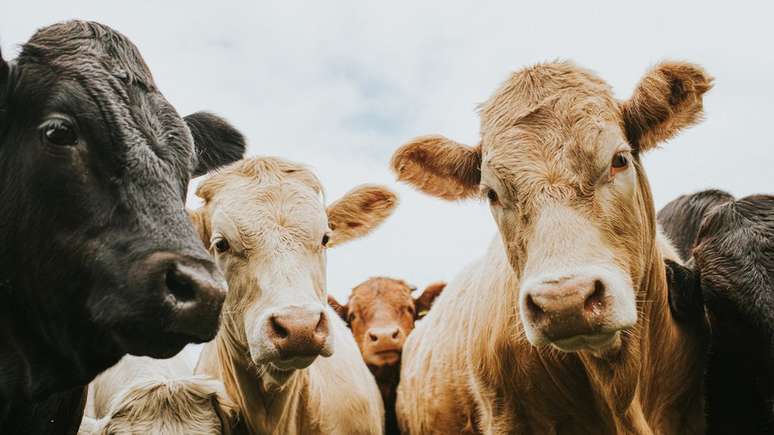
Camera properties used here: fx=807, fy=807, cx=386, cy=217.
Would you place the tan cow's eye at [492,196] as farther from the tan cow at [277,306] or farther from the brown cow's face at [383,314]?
the brown cow's face at [383,314]

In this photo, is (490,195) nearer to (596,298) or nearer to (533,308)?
(533,308)

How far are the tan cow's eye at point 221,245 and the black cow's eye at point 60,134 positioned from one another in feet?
6.30

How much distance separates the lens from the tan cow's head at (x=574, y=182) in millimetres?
3439

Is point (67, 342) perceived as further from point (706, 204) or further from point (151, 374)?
point (706, 204)

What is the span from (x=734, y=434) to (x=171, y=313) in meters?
3.37

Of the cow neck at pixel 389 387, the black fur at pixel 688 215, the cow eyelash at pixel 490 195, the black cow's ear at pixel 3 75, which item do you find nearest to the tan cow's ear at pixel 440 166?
the cow eyelash at pixel 490 195

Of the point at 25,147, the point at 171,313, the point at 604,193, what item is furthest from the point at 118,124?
the point at 604,193

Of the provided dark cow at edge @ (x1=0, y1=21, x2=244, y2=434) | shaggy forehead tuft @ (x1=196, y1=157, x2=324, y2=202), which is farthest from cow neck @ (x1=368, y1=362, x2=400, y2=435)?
dark cow at edge @ (x1=0, y1=21, x2=244, y2=434)

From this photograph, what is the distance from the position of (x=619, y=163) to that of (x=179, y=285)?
2.25 metres

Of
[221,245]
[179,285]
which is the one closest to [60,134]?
[179,285]

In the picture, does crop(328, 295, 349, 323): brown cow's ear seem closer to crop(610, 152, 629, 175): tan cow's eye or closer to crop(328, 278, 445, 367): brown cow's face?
crop(328, 278, 445, 367): brown cow's face

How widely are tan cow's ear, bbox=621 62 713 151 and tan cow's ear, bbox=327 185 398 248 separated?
234 cm

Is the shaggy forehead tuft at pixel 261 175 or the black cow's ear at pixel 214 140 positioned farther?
the shaggy forehead tuft at pixel 261 175

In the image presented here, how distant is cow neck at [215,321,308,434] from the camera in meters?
4.98
